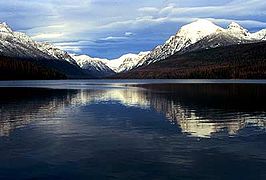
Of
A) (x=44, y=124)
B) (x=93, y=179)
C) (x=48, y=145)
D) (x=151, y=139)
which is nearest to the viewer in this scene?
(x=93, y=179)

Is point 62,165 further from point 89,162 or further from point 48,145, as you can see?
point 48,145

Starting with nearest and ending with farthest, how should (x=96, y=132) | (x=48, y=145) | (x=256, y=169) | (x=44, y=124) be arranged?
(x=256, y=169) → (x=48, y=145) → (x=96, y=132) → (x=44, y=124)

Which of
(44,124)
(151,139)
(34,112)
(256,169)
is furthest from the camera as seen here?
(34,112)

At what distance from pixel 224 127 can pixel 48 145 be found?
18.2 meters

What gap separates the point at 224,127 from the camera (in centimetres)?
4272

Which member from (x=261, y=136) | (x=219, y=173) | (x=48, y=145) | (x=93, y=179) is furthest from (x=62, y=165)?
(x=261, y=136)

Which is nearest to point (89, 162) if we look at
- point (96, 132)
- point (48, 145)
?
point (48, 145)

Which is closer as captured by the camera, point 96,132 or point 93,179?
point 93,179

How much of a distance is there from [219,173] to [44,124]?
25859 mm

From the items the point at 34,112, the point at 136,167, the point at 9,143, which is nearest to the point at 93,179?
the point at 136,167

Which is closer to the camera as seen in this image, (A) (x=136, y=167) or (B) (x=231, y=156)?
(A) (x=136, y=167)

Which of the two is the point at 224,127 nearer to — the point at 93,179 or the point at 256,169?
the point at 256,169

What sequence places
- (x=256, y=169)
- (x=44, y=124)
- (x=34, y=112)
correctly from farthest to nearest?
(x=34, y=112) → (x=44, y=124) → (x=256, y=169)

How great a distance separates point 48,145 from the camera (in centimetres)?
3338
